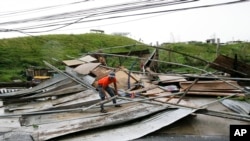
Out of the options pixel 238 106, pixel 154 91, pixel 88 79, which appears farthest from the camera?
pixel 88 79

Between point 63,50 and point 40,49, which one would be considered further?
point 63,50

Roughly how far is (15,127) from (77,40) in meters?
23.3

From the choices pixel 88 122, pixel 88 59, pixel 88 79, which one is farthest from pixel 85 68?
pixel 88 122

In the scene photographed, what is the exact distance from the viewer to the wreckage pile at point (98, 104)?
27.8 ft

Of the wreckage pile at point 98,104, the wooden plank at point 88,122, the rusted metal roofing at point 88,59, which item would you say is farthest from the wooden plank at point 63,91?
the wooden plank at point 88,122

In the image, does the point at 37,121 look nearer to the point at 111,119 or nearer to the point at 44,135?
the point at 44,135

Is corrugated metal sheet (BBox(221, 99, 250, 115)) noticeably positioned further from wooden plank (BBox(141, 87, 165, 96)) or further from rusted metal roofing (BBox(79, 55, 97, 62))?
rusted metal roofing (BBox(79, 55, 97, 62))

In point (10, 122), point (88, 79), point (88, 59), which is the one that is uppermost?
point (88, 59)

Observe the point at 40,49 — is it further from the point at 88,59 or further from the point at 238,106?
the point at 238,106

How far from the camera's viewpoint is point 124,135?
26.6 ft

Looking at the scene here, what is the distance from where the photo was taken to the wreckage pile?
8.47 meters

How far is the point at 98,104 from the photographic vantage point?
29.8 ft

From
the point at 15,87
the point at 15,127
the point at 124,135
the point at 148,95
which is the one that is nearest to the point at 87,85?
the point at 148,95

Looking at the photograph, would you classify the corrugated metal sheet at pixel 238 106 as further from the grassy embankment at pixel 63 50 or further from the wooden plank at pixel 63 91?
the grassy embankment at pixel 63 50
